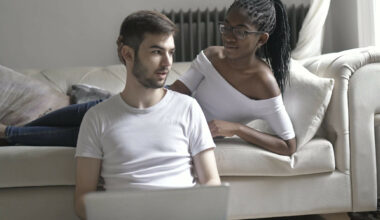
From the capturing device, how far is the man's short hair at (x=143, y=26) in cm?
134

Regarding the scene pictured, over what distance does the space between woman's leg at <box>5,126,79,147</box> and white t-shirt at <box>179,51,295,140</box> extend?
0.47 m

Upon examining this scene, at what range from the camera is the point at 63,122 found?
5.57ft

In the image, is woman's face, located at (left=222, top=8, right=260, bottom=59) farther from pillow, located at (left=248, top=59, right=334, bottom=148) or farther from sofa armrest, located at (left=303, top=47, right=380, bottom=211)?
sofa armrest, located at (left=303, top=47, right=380, bottom=211)

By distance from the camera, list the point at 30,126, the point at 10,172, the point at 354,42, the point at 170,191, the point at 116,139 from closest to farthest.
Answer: the point at 170,191 < the point at 116,139 < the point at 10,172 < the point at 30,126 < the point at 354,42

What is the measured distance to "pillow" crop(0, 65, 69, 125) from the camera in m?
2.10

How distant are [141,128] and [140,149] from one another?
62mm

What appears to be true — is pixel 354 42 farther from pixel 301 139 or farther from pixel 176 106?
pixel 176 106

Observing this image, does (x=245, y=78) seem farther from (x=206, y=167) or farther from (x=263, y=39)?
(x=206, y=167)

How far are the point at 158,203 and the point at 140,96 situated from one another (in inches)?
24.4

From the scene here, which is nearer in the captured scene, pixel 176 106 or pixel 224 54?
pixel 176 106

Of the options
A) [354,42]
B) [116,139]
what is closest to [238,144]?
[116,139]

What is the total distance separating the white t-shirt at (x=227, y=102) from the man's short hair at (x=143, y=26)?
17.3 inches

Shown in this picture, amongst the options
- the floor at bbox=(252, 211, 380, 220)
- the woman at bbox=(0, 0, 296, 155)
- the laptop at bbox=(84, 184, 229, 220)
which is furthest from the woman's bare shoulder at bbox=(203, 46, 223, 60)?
the laptop at bbox=(84, 184, 229, 220)

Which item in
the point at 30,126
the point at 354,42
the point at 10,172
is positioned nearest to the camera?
the point at 10,172
